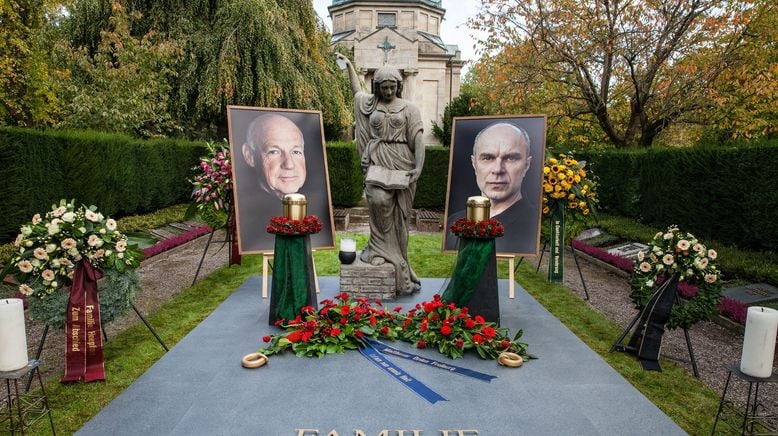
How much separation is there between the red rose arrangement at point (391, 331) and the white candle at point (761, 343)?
6.22 ft

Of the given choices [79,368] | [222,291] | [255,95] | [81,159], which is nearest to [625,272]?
[222,291]

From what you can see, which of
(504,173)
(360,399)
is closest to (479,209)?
(504,173)

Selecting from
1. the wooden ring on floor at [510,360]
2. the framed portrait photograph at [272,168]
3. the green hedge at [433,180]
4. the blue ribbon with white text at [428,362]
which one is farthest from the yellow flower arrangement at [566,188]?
the green hedge at [433,180]

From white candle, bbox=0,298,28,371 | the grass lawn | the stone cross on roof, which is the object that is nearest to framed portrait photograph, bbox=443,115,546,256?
the grass lawn

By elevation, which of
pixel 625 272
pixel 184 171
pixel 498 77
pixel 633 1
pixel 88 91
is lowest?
pixel 625 272

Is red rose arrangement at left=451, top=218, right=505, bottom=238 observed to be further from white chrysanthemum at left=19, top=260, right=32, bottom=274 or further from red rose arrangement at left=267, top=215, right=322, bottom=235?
white chrysanthemum at left=19, top=260, right=32, bottom=274

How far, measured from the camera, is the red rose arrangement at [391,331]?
4535 millimetres

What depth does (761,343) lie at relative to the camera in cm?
289

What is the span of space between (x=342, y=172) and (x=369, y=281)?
34.8ft

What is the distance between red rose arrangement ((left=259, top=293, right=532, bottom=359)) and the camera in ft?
14.9

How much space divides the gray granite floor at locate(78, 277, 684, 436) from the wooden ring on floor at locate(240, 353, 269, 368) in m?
0.06

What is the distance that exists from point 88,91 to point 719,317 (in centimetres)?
1456

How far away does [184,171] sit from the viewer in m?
14.9

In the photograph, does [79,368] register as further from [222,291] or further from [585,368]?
[585,368]
